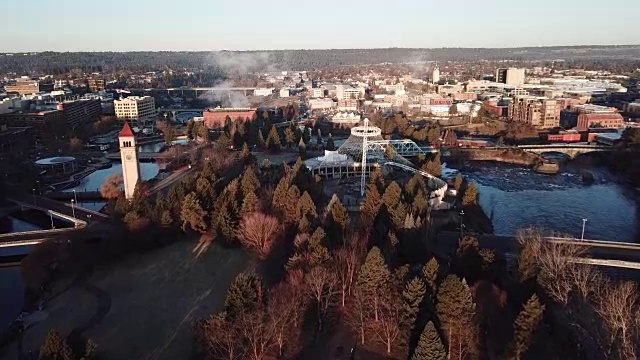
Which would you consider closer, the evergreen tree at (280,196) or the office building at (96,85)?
the evergreen tree at (280,196)

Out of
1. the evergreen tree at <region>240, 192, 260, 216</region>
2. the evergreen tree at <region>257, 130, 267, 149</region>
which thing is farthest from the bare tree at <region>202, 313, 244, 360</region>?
the evergreen tree at <region>257, 130, 267, 149</region>

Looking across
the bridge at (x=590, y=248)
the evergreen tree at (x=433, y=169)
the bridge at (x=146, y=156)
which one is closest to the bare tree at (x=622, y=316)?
the bridge at (x=590, y=248)

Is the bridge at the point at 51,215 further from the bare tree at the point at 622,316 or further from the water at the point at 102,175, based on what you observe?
the bare tree at the point at 622,316

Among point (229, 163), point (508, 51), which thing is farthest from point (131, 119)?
point (508, 51)

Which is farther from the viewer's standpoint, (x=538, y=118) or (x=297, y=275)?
(x=538, y=118)

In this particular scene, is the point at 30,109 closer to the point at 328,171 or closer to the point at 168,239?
the point at 328,171
